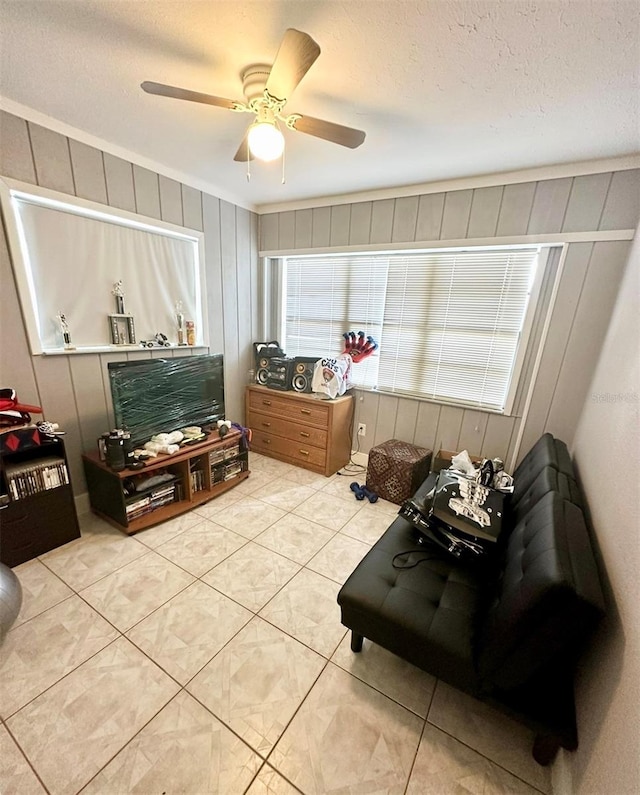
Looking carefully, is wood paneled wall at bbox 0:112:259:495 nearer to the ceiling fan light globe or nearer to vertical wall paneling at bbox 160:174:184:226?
vertical wall paneling at bbox 160:174:184:226

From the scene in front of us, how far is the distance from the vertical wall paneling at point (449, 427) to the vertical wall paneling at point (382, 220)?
153 cm

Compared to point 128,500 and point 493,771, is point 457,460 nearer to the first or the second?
point 493,771

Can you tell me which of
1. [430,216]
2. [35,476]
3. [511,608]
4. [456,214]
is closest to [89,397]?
[35,476]

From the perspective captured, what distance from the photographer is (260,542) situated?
2.05m

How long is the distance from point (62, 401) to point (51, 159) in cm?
144

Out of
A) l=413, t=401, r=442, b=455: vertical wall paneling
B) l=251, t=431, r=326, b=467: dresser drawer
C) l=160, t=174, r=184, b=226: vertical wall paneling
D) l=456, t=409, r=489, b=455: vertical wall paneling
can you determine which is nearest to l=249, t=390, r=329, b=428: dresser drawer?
l=251, t=431, r=326, b=467: dresser drawer

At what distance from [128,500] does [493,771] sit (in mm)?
2165

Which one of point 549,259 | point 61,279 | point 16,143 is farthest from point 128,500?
point 549,259

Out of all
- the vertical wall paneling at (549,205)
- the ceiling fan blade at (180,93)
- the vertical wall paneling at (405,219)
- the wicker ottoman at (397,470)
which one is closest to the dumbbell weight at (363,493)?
the wicker ottoman at (397,470)

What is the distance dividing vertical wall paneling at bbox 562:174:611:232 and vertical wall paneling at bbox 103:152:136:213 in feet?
9.61

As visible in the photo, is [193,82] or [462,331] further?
[462,331]

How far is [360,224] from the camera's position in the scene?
274 cm

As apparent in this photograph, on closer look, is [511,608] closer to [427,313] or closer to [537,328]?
[537,328]

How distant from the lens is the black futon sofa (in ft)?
2.78
